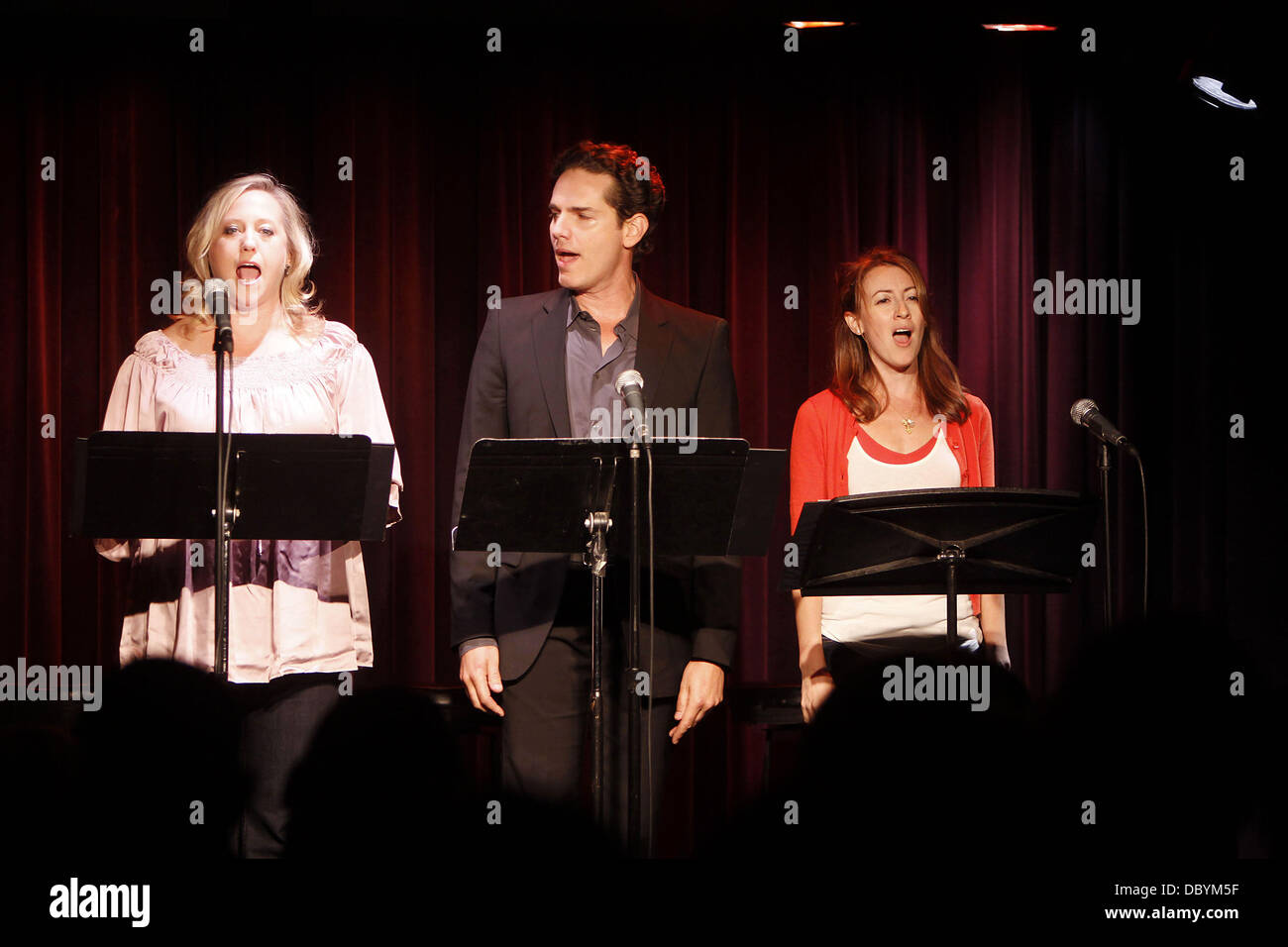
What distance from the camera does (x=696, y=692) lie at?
3445mm

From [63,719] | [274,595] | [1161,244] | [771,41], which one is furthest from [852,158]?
[63,719]

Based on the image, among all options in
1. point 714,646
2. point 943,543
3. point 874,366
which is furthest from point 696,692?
point 874,366

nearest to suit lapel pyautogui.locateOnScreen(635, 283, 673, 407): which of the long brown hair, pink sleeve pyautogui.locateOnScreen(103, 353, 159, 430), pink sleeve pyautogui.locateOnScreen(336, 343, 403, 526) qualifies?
the long brown hair

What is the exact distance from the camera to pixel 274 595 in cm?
368

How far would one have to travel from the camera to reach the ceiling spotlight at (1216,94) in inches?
188

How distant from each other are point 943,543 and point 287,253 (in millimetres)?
2218

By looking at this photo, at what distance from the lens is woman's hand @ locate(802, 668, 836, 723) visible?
3572 millimetres

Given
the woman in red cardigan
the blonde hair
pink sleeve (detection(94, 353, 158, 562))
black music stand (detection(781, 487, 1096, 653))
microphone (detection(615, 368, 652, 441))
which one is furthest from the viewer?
the blonde hair

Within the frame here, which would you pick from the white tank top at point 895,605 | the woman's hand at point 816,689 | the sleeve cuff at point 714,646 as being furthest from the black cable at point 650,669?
the white tank top at point 895,605

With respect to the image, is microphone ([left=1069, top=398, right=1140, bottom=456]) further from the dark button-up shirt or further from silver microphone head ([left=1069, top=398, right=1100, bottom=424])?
the dark button-up shirt

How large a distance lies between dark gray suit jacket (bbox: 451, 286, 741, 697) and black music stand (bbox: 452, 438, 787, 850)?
1.02ft

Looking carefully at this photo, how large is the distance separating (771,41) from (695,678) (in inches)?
114

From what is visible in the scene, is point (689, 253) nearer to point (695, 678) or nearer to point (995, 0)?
point (995, 0)
